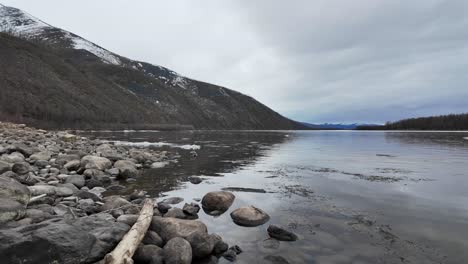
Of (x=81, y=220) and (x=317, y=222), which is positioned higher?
(x=81, y=220)

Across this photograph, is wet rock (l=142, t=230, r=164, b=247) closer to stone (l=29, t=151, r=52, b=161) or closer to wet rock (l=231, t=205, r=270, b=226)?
wet rock (l=231, t=205, r=270, b=226)

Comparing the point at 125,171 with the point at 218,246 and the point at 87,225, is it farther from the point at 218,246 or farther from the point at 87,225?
the point at 218,246

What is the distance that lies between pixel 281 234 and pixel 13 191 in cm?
643

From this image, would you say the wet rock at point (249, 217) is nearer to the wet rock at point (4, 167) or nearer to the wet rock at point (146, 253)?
the wet rock at point (146, 253)

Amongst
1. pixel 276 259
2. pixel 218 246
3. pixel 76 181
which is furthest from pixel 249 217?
pixel 76 181

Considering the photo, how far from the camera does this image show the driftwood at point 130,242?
582 cm

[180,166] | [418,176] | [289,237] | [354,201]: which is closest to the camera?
[289,237]

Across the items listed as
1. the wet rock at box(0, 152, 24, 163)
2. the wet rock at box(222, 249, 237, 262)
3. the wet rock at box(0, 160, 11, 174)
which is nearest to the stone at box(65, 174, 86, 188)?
the wet rock at box(0, 160, 11, 174)

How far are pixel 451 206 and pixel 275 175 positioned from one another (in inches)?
371

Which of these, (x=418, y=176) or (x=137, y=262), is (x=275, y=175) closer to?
(x=418, y=176)

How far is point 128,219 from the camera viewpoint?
7.75 metres

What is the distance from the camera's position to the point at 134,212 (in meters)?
8.75

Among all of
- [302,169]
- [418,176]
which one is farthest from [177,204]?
[418,176]

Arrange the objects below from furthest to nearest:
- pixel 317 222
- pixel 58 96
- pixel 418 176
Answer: pixel 58 96 < pixel 418 176 < pixel 317 222
